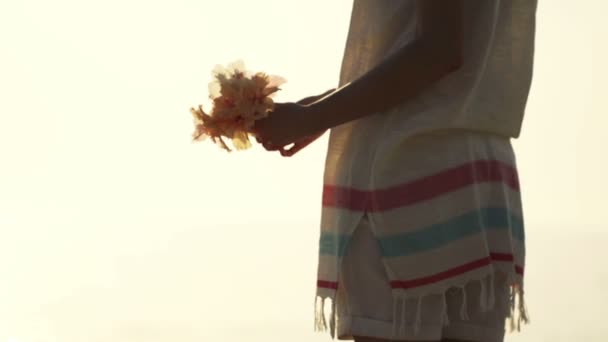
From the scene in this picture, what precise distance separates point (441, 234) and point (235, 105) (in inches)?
11.1

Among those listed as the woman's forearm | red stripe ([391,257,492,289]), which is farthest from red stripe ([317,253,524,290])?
the woman's forearm

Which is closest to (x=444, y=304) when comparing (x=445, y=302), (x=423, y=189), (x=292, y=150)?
(x=445, y=302)

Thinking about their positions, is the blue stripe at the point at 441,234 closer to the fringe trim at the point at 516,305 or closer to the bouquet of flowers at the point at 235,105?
the fringe trim at the point at 516,305

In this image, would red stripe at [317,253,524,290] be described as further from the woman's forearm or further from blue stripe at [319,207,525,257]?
the woman's forearm

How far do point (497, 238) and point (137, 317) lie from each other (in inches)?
233

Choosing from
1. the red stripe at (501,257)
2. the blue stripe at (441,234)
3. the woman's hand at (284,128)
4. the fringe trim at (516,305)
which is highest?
the woman's hand at (284,128)

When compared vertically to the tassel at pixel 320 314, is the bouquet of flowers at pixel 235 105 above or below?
above

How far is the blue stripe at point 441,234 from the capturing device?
6.54 feet

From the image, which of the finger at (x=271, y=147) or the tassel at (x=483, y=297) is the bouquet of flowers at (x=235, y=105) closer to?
the finger at (x=271, y=147)

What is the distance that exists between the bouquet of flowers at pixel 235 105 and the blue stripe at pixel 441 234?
170mm

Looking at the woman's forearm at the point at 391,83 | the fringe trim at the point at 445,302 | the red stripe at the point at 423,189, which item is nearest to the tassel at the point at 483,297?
the fringe trim at the point at 445,302

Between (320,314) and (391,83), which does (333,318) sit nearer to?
(320,314)

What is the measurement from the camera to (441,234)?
2000 millimetres

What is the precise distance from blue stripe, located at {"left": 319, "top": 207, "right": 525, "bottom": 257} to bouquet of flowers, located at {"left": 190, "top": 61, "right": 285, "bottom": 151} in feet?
0.56
